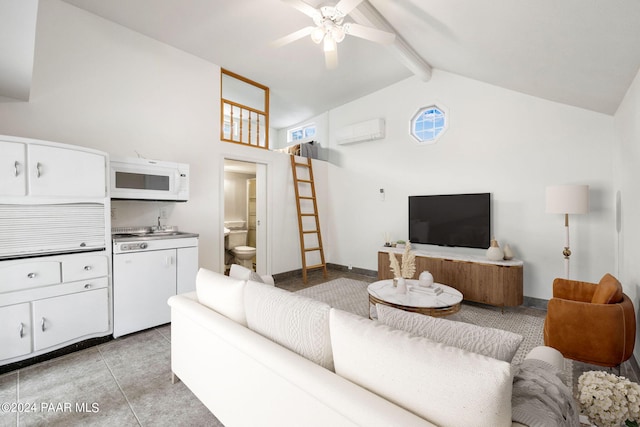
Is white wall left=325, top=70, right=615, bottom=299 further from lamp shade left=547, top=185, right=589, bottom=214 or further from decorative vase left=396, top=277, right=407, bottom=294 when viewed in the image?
decorative vase left=396, top=277, right=407, bottom=294

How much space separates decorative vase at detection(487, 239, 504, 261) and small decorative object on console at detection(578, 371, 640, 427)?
2.80 meters

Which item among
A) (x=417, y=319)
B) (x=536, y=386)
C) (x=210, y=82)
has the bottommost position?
(x=536, y=386)

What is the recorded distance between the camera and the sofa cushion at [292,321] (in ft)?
3.93

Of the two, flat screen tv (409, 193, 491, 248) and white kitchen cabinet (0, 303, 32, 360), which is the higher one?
flat screen tv (409, 193, 491, 248)

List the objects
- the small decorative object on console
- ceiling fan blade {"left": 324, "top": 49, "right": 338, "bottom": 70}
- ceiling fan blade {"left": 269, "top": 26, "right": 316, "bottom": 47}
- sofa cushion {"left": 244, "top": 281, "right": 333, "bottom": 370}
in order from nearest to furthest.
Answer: the small decorative object on console
sofa cushion {"left": 244, "top": 281, "right": 333, "bottom": 370}
ceiling fan blade {"left": 269, "top": 26, "right": 316, "bottom": 47}
ceiling fan blade {"left": 324, "top": 49, "right": 338, "bottom": 70}

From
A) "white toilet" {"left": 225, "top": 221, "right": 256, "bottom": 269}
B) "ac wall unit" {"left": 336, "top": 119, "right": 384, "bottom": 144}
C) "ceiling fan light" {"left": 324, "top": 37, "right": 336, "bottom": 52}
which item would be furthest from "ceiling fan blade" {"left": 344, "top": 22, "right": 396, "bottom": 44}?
"white toilet" {"left": 225, "top": 221, "right": 256, "bottom": 269}

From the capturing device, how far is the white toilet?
16.9 feet

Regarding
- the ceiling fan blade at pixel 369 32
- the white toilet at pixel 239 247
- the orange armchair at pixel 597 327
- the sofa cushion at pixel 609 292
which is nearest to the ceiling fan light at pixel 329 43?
the ceiling fan blade at pixel 369 32

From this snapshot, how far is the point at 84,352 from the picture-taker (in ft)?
8.13

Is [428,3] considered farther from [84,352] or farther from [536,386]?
[84,352]

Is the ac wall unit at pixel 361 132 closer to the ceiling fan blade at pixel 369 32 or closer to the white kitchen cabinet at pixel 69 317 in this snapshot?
the ceiling fan blade at pixel 369 32

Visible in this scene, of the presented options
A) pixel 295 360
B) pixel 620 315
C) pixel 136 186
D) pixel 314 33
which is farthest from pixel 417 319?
pixel 136 186

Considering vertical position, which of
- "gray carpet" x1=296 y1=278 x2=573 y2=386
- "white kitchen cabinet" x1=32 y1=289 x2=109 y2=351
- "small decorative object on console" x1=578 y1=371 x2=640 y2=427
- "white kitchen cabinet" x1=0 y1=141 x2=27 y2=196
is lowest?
"gray carpet" x1=296 y1=278 x2=573 y2=386

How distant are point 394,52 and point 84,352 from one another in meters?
4.68
